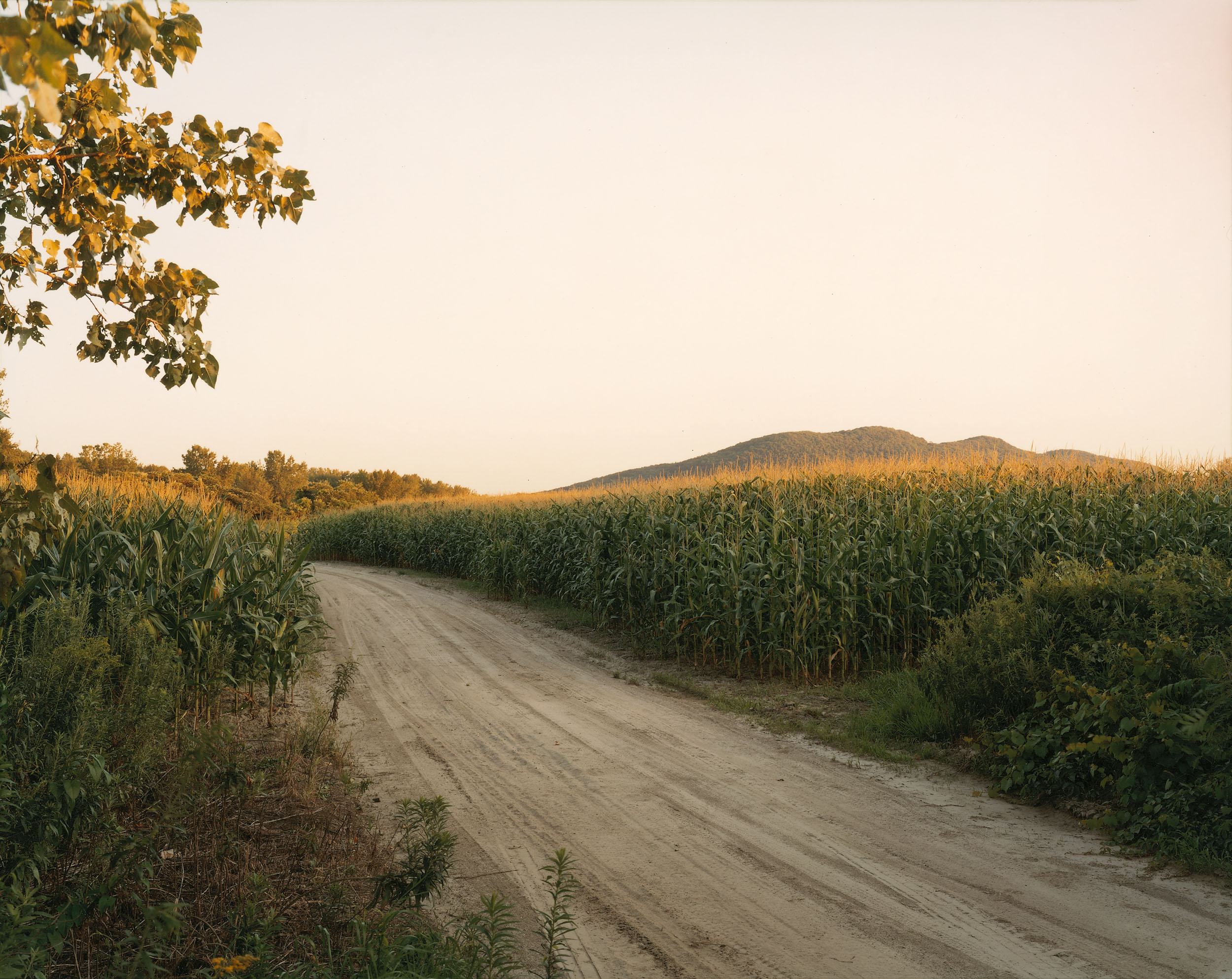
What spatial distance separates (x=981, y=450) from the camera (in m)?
15.6

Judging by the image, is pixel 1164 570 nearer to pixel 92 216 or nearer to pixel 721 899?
pixel 721 899

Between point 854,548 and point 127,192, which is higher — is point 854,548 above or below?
below

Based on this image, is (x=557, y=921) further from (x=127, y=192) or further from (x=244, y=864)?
(x=127, y=192)

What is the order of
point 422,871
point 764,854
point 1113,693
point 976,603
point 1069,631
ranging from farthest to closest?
1. point 976,603
2. point 1069,631
3. point 1113,693
4. point 764,854
5. point 422,871

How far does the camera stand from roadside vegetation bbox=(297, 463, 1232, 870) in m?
5.61

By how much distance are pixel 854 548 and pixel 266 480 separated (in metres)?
57.4

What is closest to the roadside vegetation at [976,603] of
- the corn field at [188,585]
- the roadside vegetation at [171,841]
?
the roadside vegetation at [171,841]

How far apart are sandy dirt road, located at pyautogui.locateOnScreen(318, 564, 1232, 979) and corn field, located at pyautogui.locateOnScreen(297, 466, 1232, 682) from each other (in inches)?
97.3

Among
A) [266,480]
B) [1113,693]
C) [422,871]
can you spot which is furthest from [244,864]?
[266,480]

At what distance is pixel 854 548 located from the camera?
34.9ft

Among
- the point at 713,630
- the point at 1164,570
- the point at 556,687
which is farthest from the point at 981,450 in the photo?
the point at 556,687

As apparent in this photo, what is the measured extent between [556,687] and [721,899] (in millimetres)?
5640

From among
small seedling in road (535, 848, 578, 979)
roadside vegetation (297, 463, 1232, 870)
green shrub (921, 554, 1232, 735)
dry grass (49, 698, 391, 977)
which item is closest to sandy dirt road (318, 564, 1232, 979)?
small seedling in road (535, 848, 578, 979)

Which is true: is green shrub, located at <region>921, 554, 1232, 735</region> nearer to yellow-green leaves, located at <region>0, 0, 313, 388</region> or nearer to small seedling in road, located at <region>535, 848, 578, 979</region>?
small seedling in road, located at <region>535, 848, 578, 979</region>
